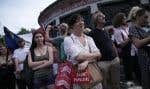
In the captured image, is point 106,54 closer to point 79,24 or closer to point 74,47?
point 79,24

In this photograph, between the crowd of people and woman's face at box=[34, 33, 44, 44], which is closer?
the crowd of people

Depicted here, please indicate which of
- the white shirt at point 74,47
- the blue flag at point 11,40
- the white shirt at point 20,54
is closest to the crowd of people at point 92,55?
the white shirt at point 74,47

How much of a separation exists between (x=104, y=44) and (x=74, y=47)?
5.01ft

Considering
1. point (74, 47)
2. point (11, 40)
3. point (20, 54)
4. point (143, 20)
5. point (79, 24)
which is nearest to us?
point (74, 47)

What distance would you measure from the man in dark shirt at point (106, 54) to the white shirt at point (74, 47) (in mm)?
1186

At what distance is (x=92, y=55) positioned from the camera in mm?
7180

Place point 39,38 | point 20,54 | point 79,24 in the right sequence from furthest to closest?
point 20,54 → point 39,38 → point 79,24

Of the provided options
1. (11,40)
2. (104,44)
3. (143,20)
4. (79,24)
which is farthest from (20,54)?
(143,20)

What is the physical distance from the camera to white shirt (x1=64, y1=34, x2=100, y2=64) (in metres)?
7.12

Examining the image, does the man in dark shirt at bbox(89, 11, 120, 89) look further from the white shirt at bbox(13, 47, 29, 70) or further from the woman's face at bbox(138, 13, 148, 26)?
the white shirt at bbox(13, 47, 29, 70)

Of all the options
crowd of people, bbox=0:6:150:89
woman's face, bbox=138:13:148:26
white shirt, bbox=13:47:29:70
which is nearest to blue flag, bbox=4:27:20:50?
white shirt, bbox=13:47:29:70

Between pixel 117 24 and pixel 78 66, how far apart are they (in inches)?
142

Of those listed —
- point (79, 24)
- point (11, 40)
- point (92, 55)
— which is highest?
point (11, 40)

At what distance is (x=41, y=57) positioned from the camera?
27.6ft
